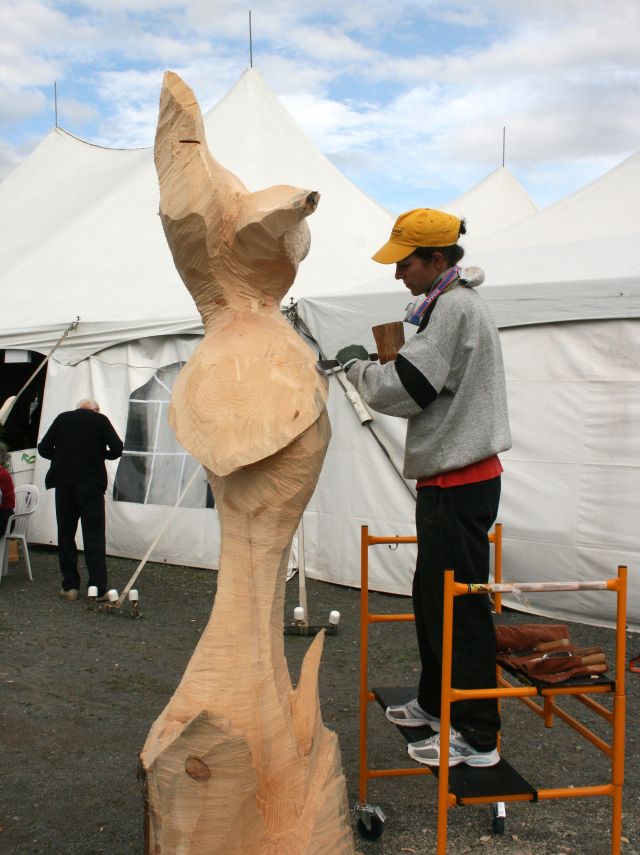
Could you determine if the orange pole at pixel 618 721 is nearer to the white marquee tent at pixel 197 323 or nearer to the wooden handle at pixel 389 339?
the wooden handle at pixel 389 339

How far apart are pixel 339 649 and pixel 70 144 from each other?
21.5 feet

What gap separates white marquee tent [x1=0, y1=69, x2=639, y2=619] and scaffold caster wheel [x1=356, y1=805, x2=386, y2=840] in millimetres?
2462

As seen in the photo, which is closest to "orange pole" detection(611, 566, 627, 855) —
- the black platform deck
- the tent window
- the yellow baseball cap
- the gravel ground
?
the black platform deck

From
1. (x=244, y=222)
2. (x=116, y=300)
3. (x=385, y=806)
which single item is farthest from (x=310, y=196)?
(x=116, y=300)

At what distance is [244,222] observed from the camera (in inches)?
74.9

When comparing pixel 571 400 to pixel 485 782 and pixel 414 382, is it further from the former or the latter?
pixel 485 782

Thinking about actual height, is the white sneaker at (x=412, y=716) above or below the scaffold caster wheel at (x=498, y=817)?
above

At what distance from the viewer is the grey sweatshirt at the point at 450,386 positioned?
1.93 metres

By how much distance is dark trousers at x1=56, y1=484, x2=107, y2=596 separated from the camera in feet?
17.1

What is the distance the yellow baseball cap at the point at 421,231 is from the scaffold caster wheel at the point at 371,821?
157 centimetres

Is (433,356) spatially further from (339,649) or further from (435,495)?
(339,649)

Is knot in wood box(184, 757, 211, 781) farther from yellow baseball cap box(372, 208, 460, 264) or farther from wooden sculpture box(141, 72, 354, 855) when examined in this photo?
yellow baseball cap box(372, 208, 460, 264)

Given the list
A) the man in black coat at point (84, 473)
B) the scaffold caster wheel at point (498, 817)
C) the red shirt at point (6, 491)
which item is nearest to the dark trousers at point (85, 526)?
the man in black coat at point (84, 473)

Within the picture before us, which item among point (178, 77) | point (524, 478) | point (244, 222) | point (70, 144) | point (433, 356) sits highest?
point (70, 144)
